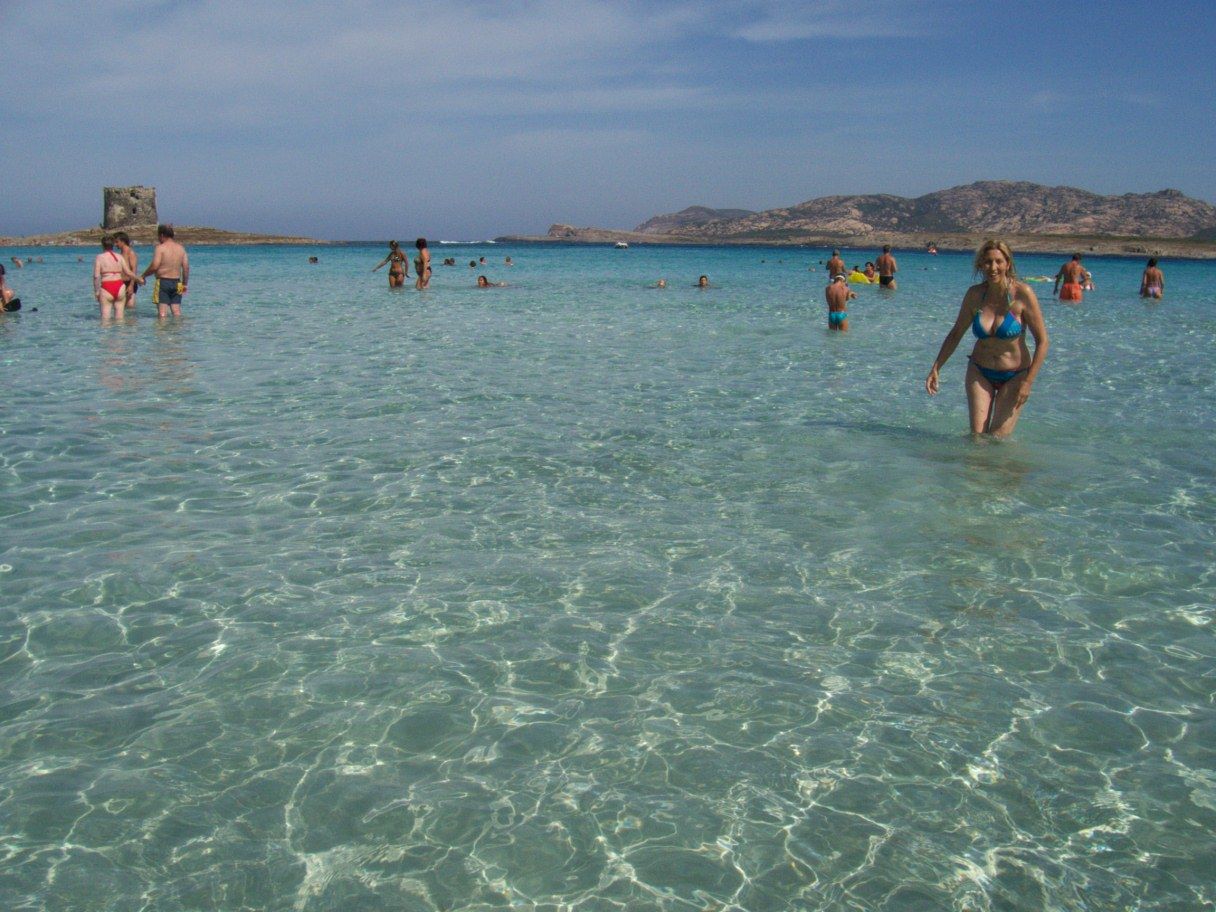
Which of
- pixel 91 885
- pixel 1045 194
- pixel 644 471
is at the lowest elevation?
pixel 91 885

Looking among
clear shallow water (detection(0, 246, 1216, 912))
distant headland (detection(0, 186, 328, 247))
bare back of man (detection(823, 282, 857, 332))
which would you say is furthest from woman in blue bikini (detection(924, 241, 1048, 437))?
distant headland (detection(0, 186, 328, 247))

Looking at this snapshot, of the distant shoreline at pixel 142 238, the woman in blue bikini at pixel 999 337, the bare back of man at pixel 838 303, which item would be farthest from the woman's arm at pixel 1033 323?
the distant shoreline at pixel 142 238

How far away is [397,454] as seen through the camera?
28.9ft

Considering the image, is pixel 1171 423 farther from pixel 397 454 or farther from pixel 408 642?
pixel 408 642

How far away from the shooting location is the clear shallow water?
337 cm

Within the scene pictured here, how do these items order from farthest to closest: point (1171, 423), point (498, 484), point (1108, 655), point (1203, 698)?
1. point (1171, 423)
2. point (498, 484)
3. point (1108, 655)
4. point (1203, 698)

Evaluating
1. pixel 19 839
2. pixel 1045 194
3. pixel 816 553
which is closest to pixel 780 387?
pixel 816 553

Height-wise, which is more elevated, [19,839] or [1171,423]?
[1171,423]

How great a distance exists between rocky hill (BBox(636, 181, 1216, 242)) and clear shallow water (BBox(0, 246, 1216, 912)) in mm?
152791

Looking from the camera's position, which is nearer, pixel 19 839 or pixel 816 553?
pixel 19 839

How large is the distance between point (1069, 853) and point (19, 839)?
3772 mm

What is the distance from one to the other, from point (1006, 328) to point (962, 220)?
186 metres

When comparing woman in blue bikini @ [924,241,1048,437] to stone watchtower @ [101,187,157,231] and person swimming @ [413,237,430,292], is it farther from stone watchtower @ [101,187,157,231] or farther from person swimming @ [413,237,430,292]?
stone watchtower @ [101,187,157,231]

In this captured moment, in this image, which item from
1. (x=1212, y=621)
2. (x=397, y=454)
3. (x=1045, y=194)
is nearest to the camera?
(x=1212, y=621)
